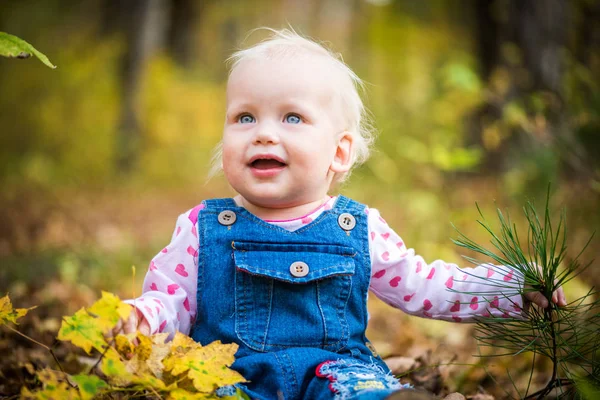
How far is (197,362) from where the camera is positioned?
4.80 feet

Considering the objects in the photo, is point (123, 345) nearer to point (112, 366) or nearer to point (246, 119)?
point (112, 366)

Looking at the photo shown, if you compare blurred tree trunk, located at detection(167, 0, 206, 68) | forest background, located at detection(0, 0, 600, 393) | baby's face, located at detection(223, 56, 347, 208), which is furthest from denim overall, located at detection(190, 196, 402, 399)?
blurred tree trunk, located at detection(167, 0, 206, 68)

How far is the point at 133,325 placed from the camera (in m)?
1.54

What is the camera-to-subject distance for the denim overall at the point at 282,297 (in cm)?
167

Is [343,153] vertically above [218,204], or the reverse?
[343,153]

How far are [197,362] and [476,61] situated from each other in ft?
27.8

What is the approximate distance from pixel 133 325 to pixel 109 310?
0.59ft

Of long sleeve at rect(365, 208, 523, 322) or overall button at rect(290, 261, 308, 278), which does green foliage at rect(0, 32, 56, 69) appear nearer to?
overall button at rect(290, 261, 308, 278)

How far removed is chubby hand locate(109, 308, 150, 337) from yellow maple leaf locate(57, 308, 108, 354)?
0.12 meters

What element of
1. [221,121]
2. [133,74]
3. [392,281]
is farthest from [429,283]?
[221,121]

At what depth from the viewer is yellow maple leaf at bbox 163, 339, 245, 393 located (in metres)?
1.42

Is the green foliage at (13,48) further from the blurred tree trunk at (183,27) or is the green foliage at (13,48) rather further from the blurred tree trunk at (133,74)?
the blurred tree trunk at (183,27)

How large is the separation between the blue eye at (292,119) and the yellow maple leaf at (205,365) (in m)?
0.71

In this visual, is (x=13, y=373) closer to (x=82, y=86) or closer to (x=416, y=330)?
(x=416, y=330)
